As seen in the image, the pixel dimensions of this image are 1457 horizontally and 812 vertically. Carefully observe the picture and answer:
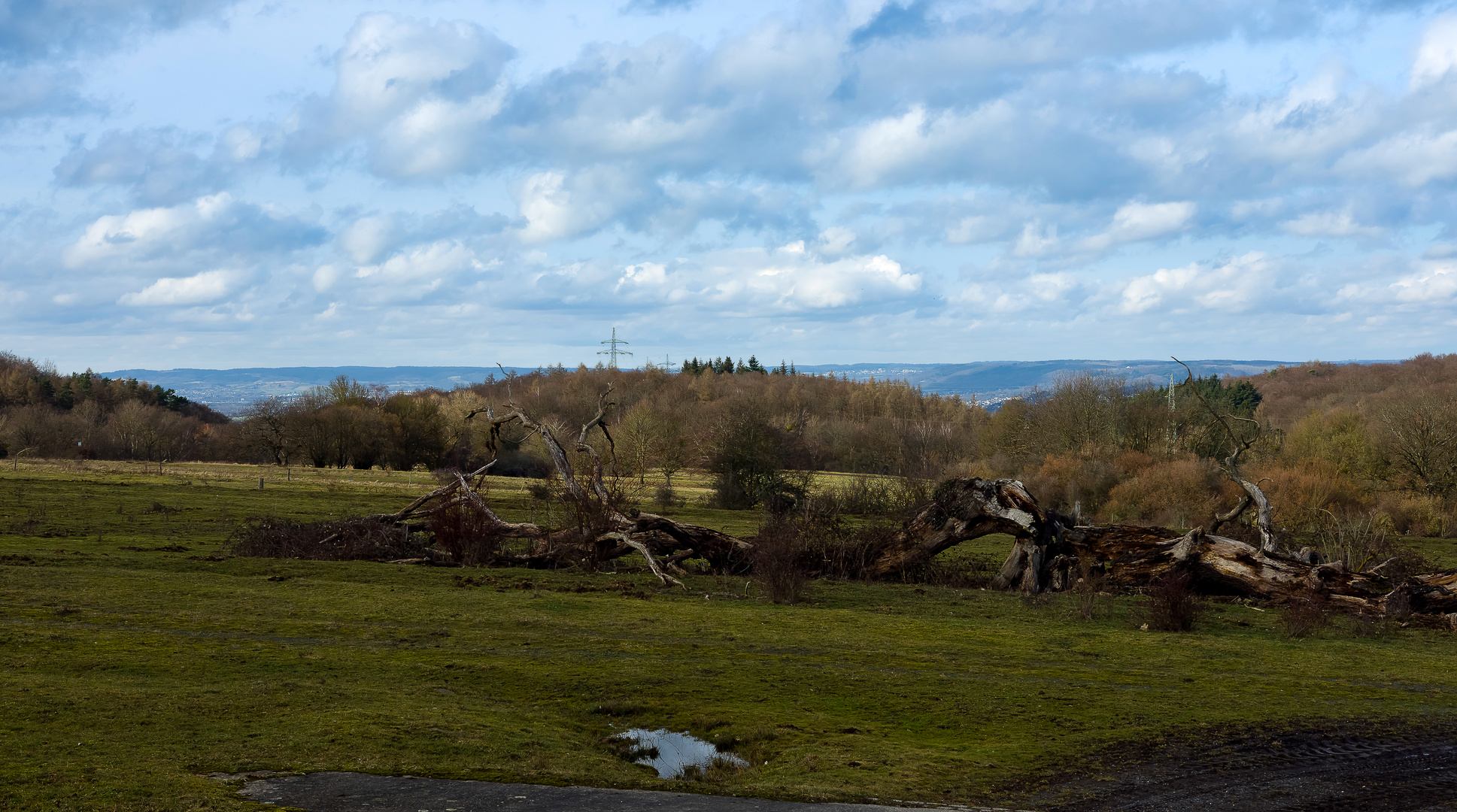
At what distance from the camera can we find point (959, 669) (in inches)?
543

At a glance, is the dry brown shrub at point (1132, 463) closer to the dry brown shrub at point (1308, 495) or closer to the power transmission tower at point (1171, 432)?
the power transmission tower at point (1171, 432)

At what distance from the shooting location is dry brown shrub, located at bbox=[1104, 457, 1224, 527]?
142 feet

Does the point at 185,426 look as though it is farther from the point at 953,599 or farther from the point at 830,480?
the point at 953,599

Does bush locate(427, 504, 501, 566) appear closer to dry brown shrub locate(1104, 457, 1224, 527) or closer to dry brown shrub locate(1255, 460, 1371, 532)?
dry brown shrub locate(1104, 457, 1224, 527)

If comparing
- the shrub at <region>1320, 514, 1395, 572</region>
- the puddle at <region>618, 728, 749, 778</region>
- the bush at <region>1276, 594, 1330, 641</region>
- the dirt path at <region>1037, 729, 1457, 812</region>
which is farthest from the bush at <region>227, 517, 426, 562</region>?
the shrub at <region>1320, 514, 1395, 572</region>

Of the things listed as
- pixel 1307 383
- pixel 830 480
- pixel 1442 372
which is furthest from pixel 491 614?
pixel 1307 383

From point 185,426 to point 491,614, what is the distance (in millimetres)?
96241

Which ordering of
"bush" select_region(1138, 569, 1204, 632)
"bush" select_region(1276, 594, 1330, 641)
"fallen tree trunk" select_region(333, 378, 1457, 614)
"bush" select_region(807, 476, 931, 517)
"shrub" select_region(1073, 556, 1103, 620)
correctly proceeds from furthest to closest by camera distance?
"bush" select_region(807, 476, 931, 517)
"fallen tree trunk" select_region(333, 378, 1457, 614)
"shrub" select_region(1073, 556, 1103, 620)
"bush" select_region(1138, 569, 1204, 632)
"bush" select_region(1276, 594, 1330, 641)

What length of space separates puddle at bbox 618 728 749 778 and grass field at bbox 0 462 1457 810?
287mm

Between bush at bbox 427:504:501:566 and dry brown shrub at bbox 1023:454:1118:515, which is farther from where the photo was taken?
dry brown shrub at bbox 1023:454:1118:515

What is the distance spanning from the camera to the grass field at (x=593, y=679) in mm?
8375

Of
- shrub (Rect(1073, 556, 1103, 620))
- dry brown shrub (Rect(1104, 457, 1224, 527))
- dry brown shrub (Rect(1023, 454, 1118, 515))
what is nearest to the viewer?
shrub (Rect(1073, 556, 1103, 620))

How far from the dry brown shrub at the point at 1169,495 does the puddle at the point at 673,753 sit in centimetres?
3769

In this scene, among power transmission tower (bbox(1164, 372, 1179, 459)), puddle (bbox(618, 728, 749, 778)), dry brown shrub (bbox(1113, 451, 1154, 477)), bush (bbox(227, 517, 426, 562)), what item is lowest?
puddle (bbox(618, 728, 749, 778))
